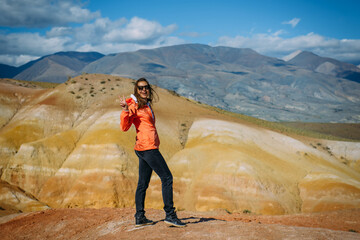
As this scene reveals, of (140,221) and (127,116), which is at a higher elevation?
(127,116)

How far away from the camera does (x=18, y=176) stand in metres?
32.8

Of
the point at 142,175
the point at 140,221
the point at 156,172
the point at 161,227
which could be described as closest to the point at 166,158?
the point at 140,221

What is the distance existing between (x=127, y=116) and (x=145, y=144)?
2.89ft

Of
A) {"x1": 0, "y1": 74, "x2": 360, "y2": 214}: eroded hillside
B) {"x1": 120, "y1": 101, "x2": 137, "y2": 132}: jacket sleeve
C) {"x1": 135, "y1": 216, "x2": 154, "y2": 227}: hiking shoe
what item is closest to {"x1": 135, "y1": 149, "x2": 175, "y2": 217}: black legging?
{"x1": 135, "y1": 216, "x2": 154, "y2": 227}: hiking shoe

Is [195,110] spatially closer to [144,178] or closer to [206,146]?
[206,146]

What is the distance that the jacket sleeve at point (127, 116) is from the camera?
22.9 ft

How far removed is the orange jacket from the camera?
707cm

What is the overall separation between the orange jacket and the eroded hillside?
75.3 ft

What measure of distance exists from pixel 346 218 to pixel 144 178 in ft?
39.0

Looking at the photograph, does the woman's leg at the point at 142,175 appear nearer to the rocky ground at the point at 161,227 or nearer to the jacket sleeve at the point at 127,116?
the jacket sleeve at the point at 127,116

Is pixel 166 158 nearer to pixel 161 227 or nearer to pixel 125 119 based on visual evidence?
pixel 161 227

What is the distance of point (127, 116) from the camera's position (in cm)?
700

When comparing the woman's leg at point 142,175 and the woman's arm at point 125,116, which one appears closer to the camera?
the woman's arm at point 125,116

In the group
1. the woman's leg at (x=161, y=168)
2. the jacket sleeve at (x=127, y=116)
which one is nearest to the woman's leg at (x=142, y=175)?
the woman's leg at (x=161, y=168)
